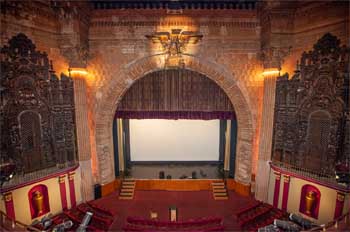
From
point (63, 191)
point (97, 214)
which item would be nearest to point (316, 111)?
point (97, 214)

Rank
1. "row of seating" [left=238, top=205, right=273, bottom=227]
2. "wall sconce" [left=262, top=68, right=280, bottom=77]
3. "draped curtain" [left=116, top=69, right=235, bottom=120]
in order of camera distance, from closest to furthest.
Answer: "row of seating" [left=238, top=205, right=273, bottom=227] < "wall sconce" [left=262, top=68, right=280, bottom=77] < "draped curtain" [left=116, top=69, right=235, bottom=120]

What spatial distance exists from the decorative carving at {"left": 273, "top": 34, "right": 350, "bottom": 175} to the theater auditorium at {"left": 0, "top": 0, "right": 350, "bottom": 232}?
0.04 m

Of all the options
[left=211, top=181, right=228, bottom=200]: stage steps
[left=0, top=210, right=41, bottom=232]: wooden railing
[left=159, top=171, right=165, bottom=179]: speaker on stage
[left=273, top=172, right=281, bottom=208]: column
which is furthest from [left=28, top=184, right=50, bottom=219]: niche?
[left=273, top=172, right=281, bottom=208]: column

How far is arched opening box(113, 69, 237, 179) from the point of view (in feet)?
32.3

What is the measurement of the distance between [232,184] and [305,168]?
12.0ft

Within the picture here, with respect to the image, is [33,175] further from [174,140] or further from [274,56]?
[274,56]

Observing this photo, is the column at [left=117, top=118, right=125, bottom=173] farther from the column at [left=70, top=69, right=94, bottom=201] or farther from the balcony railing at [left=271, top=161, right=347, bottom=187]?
the balcony railing at [left=271, top=161, right=347, bottom=187]

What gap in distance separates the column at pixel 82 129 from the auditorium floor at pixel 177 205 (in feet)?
4.03

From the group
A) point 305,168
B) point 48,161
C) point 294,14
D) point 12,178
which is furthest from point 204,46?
point 12,178

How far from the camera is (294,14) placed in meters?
7.68

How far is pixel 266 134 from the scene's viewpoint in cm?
859

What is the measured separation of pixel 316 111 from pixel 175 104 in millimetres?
5698

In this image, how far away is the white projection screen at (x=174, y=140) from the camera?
1255 cm

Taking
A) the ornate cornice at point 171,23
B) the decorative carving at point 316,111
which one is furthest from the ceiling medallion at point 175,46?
the decorative carving at point 316,111
